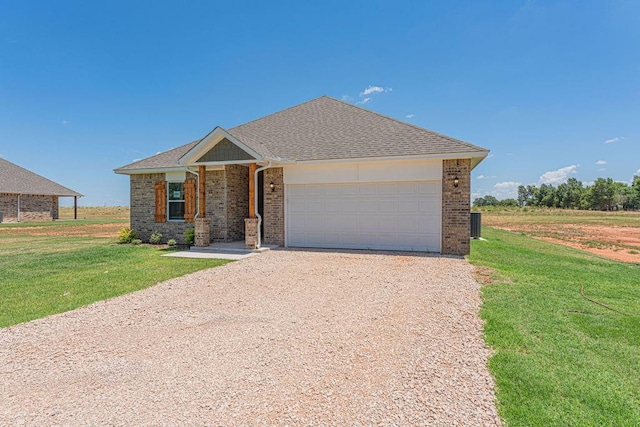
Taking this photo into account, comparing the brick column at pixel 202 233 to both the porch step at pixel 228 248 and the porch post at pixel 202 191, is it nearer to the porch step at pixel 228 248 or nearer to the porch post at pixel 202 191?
the porch step at pixel 228 248

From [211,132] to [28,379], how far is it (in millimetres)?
9124

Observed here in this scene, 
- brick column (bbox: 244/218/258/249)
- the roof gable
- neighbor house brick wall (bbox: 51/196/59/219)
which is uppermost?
the roof gable

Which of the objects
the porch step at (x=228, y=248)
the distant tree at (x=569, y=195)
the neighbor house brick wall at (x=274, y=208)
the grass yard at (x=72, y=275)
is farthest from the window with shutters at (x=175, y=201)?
the distant tree at (x=569, y=195)

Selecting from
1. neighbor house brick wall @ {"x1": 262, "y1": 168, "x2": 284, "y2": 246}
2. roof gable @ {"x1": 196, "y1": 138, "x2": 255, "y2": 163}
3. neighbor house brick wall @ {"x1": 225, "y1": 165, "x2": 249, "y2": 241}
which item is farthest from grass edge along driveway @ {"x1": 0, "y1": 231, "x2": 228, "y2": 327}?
roof gable @ {"x1": 196, "y1": 138, "x2": 255, "y2": 163}

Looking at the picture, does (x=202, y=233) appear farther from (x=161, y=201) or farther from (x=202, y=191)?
(x=161, y=201)

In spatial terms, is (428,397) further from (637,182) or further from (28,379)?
(637,182)

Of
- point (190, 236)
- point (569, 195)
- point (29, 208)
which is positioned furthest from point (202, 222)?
point (569, 195)

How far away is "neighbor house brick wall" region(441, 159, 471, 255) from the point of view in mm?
10125

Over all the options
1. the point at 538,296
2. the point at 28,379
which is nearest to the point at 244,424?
the point at 28,379

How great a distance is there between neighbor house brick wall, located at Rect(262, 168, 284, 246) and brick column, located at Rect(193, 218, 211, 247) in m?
2.17

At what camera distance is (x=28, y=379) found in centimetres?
313

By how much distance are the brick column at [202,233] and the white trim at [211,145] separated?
2.22 m

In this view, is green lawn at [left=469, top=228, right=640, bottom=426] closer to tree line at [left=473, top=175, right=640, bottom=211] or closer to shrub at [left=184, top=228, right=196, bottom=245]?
shrub at [left=184, top=228, right=196, bottom=245]

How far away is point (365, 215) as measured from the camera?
444 inches
